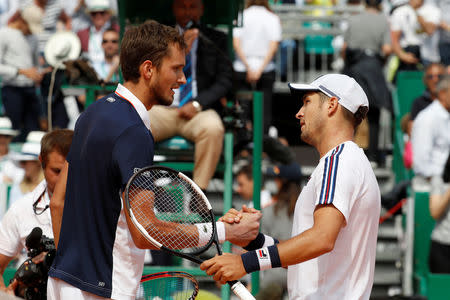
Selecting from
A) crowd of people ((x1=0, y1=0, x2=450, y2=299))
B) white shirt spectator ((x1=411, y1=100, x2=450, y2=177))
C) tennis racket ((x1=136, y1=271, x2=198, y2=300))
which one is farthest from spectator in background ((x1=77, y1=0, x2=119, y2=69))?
tennis racket ((x1=136, y1=271, x2=198, y2=300))

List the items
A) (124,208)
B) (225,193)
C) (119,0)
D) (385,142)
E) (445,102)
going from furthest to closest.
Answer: (385,142), (445,102), (119,0), (225,193), (124,208)

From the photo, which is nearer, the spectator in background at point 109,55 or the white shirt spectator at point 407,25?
the spectator in background at point 109,55

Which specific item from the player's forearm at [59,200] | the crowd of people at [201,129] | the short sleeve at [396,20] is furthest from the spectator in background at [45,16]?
the player's forearm at [59,200]

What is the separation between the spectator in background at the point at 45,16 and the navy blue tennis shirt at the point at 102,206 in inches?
334

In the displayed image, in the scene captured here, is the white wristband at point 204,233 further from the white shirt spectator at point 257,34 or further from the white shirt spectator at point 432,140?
the white shirt spectator at point 257,34

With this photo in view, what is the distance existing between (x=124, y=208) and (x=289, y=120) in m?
9.89

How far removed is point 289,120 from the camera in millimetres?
13273

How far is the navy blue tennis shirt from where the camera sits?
356 cm

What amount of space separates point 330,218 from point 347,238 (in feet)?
0.63

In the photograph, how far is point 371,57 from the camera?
10.8m

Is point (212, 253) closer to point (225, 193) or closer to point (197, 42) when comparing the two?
point (225, 193)

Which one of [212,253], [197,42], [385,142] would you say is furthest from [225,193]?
[385,142]

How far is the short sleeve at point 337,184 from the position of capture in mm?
3477

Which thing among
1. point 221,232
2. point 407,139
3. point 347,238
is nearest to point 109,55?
point 407,139
